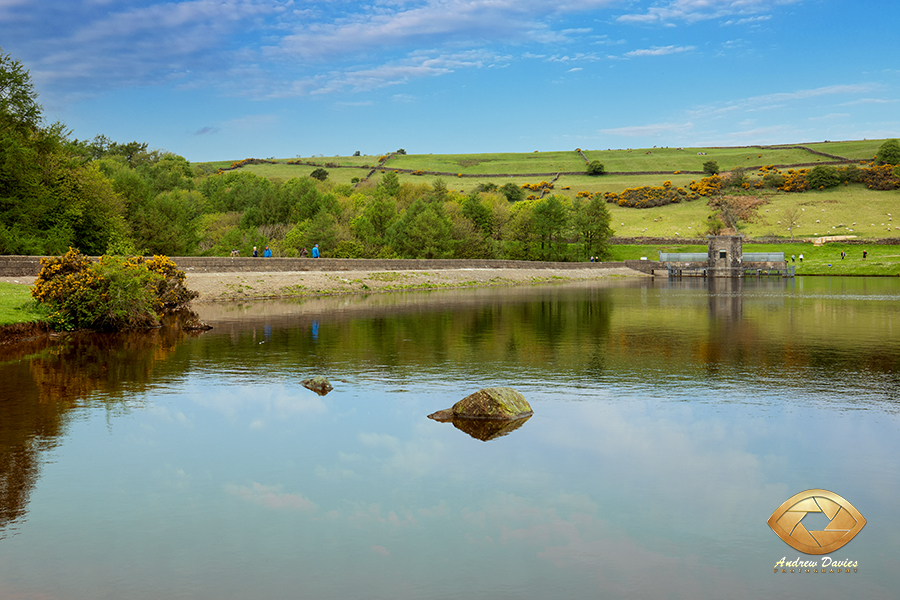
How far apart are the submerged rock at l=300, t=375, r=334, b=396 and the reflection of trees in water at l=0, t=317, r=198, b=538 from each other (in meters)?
3.55

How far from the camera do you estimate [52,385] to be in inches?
612

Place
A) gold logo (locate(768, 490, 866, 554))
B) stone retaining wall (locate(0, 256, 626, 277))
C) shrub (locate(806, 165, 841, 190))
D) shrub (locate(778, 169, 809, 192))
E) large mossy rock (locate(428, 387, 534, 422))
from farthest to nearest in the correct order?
shrub (locate(778, 169, 809, 192)) → shrub (locate(806, 165, 841, 190)) → stone retaining wall (locate(0, 256, 626, 277)) → large mossy rock (locate(428, 387, 534, 422)) → gold logo (locate(768, 490, 866, 554))

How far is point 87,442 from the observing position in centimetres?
1119

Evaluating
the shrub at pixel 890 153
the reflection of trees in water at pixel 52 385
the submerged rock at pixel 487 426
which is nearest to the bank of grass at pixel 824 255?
the shrub at pixel 890 153

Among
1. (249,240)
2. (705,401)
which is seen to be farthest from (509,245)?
(705,401)

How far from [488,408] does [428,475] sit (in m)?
3.49

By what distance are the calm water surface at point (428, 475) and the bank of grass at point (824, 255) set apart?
260 feet

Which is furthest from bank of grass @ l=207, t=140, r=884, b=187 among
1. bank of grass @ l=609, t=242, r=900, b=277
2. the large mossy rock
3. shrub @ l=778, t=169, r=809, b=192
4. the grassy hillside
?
the large mossy rock

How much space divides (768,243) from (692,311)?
8699 centimetres

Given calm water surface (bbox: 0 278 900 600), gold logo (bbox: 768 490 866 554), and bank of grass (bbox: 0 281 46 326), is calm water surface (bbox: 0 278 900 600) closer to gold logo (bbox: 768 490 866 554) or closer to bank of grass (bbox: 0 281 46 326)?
gold logo (bbox: 768 490 866 554)

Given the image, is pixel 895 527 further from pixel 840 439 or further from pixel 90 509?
pixel 90 509

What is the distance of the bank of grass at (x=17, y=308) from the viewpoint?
23938 mm

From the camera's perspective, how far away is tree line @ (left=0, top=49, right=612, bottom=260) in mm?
43219

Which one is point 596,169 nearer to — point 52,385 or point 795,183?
point 795,183
